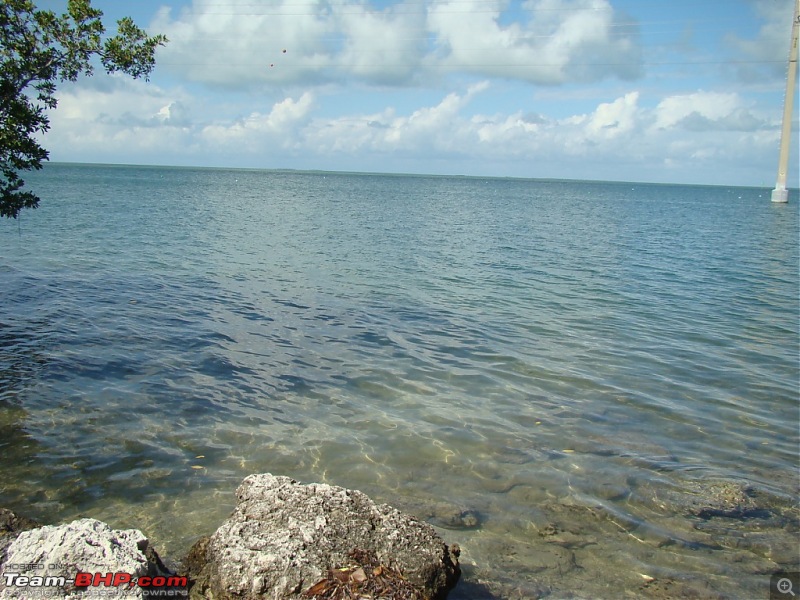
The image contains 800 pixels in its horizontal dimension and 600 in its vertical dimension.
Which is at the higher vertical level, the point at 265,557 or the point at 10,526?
the point at 265,557

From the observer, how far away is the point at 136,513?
834cm

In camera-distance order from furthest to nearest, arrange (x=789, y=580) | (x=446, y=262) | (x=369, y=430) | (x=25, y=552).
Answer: (x=446, y=262) < (x=369, y=430) < (x=789, y=580) < (x=25, y=552)

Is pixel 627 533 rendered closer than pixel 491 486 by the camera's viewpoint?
Yes

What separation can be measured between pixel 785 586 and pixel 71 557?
8079mm

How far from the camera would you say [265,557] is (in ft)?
17.7

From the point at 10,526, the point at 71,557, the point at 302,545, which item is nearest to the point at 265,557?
the point at 302,545

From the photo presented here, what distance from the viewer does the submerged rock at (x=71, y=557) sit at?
4.84 m

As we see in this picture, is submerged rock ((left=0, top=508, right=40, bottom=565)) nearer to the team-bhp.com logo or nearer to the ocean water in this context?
the team-bhp.com logo

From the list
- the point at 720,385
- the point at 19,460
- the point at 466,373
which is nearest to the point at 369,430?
the point at 466,373

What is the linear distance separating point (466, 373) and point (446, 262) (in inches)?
783

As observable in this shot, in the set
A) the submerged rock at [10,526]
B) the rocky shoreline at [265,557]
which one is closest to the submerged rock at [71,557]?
the rocky shoreline at [265,557]

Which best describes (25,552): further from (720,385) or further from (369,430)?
(720,385)

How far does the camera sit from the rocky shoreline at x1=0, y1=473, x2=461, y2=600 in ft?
16.3

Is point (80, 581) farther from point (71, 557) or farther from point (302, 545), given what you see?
point (302, 545)
